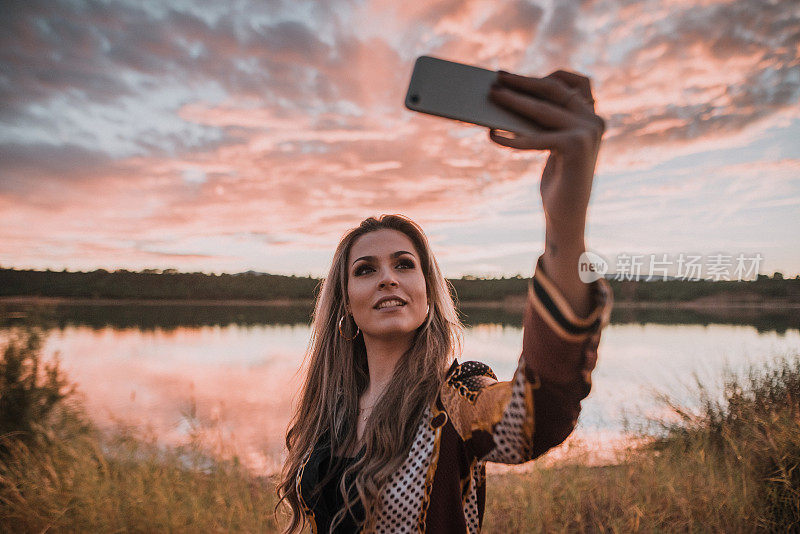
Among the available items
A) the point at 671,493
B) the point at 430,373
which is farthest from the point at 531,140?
the point at 671,493

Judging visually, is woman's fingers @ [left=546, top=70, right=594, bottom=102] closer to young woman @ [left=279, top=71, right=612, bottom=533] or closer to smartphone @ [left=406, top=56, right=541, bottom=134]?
young woman @ [left=279, top=71, right=612, bottom=533]

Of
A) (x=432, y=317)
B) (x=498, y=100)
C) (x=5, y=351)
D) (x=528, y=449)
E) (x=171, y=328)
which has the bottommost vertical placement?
(x=171, y=328)

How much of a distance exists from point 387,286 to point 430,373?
0.39 meters

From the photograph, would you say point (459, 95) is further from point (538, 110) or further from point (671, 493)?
point (671, 493)

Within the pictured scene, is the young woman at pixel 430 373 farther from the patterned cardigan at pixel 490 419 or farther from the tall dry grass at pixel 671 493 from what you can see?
the tall dry grass at pixel 671 493

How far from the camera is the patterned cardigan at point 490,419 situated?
0.95 m

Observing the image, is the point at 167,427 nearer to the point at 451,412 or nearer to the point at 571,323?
the point at 451,412

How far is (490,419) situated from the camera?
4.31 feet

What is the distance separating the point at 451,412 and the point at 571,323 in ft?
2.25

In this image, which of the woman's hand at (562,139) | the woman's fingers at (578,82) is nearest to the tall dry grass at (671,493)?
the woman's hand at (562,139)

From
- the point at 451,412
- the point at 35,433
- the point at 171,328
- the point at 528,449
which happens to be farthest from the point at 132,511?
the point at 171,328

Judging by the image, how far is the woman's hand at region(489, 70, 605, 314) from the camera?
32.1 inches

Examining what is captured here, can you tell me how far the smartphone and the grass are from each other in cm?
382

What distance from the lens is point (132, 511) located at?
4.04m
